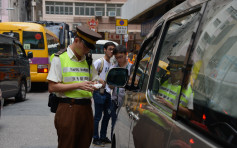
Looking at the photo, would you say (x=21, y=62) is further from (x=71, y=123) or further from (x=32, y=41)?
(x=71, y=123)

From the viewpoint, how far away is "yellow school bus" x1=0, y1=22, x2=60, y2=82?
14.6 metres

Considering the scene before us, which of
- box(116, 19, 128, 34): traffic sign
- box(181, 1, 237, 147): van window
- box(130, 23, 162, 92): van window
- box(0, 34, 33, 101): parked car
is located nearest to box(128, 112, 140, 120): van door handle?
box(130, 23, 162, 92): van window

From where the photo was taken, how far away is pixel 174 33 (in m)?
2.42

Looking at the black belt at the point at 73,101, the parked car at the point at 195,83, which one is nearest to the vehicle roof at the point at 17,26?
the black belt at the point at 73,101

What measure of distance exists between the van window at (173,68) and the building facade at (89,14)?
143ft

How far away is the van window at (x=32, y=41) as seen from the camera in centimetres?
1488

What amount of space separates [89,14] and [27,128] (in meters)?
41.3

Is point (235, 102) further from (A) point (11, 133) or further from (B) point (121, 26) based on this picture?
(B) point (121, 26)

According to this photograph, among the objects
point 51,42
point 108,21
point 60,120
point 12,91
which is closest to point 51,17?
point 108,21

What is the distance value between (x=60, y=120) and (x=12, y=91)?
722 cm

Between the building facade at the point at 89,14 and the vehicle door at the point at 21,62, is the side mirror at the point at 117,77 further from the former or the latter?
the building facade at the point at 89,14

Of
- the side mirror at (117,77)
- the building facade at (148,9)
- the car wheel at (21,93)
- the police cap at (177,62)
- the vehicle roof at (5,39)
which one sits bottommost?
the car wheel at (21,93)

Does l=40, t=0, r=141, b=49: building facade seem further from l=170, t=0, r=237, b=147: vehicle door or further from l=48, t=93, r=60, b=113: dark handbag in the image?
l=170, t=0, r=237, b=147: vehicle door

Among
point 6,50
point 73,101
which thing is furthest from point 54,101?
point 6,50
